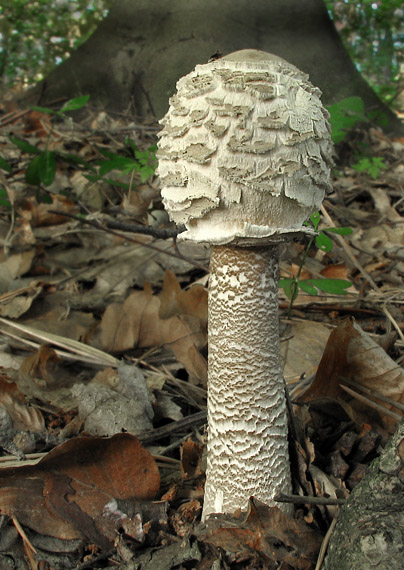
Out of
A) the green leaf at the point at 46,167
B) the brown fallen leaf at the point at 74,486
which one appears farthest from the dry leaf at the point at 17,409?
the green leaf at the point at 46,167

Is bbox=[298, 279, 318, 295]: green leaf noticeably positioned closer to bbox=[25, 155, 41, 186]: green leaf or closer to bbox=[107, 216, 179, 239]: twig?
bbox=[107, 216, 179, 239]: twig

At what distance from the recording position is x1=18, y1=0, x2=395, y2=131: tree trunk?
568 cm

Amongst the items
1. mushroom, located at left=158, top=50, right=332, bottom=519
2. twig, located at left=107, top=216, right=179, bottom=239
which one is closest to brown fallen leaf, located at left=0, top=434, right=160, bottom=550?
mushroom, located at left=158, top=50, right=332, bottom=519

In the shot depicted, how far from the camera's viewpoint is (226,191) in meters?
1.59

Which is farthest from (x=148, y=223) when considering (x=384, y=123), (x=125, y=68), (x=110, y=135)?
(x=384, y=123)

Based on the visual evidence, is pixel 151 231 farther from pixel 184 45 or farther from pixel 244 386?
pixel 184 45

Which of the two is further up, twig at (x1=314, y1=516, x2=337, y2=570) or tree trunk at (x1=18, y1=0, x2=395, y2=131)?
tree trunk at (x1=18, y1=0, x2=395, y2=131)

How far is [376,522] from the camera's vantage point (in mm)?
1407

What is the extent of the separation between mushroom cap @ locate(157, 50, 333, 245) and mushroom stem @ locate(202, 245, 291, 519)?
242 millimetres

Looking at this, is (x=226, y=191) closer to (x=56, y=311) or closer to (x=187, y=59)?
(x=56, y=311)

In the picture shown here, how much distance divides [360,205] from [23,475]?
4.27 metres

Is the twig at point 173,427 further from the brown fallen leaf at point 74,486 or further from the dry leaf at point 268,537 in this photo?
the dry leaf at point 268,537

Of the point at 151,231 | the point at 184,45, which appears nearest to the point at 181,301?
the point at 151,231

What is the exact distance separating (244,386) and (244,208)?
2.57 feet
